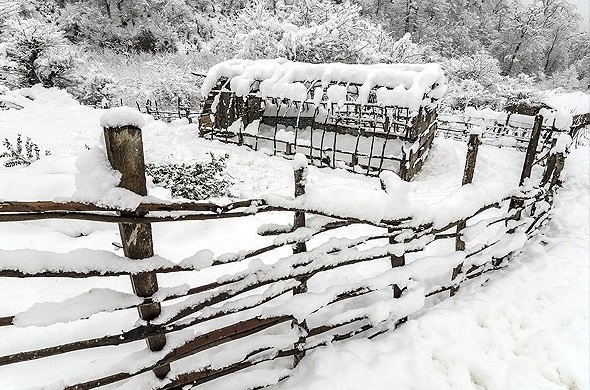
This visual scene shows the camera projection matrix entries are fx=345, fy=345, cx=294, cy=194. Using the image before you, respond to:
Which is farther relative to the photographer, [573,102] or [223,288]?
[573,102]

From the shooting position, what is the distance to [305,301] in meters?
2.29

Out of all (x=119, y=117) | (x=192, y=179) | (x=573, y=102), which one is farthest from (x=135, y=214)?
(x=573, y=102)

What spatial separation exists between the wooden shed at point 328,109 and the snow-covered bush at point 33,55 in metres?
7.42

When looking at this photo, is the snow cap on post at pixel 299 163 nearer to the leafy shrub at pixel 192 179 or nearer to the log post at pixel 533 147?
the log post at pixel 533 147

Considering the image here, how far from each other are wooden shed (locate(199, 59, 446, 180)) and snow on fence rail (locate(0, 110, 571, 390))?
18.3 feet

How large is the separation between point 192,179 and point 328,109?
193 inches

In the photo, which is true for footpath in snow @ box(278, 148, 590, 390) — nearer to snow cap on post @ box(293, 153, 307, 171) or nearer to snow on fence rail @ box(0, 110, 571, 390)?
snow on fence rail @ box(0, 110, 571, 390)

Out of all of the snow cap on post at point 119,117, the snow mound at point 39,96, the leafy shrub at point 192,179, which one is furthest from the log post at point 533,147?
the snow mound at point 39,96

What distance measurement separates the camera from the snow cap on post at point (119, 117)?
138cm

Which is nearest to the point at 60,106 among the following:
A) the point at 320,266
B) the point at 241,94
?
the point at 241,94

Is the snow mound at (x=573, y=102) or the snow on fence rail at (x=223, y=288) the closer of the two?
the snow on fence rail at (x=223, y=288)

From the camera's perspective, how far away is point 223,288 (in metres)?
2.08

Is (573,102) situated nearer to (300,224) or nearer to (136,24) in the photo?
(300,224)

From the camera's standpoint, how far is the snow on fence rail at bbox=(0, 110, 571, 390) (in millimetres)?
1540
